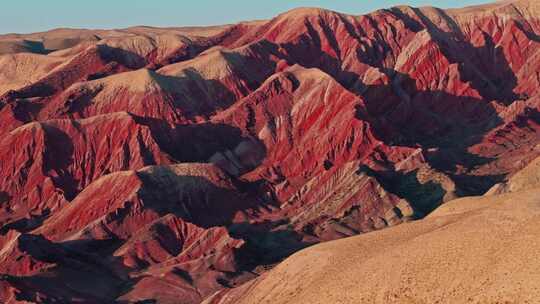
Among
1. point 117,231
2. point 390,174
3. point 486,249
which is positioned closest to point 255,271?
point 117,231

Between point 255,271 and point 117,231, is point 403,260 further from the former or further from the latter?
point 117,231

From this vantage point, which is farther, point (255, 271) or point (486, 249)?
point (255, 271)

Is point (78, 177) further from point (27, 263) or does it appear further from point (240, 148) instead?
point (27, 263)

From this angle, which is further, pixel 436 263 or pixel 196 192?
pixel 196 192

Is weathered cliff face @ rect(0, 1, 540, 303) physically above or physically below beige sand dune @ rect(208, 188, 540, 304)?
below

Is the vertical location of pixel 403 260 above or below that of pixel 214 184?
above

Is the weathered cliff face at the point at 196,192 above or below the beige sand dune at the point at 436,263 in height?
below

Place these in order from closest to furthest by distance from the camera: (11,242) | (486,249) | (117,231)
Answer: (486,249)
(11,242)
(117,231)

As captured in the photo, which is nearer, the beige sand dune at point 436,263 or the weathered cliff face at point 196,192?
the beige sand dune at point 436,263

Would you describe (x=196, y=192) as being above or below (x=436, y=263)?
below

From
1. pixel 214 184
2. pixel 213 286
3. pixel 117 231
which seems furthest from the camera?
pixel 214 184

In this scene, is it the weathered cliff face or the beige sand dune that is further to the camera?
the weathered cliff face
